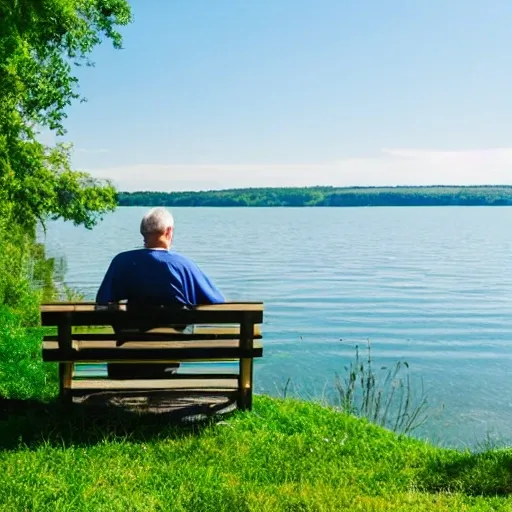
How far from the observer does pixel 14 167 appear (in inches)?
663

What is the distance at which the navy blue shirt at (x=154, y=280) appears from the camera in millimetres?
6523

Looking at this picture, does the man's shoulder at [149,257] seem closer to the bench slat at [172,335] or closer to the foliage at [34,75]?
the bench slat at [172,335]

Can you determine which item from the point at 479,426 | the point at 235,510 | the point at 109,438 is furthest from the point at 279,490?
the point at 479,426

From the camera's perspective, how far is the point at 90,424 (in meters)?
6.21

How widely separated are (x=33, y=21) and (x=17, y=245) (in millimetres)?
11668

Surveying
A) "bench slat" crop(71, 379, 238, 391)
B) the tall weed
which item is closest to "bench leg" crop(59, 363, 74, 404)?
"bench slat" crop(71, 379, 238, 391)

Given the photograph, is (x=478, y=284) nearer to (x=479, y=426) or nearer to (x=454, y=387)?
(x=454, y=387)

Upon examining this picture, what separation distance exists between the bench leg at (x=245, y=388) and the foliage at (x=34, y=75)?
618 cm

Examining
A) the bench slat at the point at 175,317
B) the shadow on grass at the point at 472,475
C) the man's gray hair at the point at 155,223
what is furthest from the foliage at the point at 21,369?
the shadow on grass at the point at 472,475

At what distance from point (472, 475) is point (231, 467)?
1.85 m

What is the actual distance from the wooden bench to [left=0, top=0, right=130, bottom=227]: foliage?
5.51 meters

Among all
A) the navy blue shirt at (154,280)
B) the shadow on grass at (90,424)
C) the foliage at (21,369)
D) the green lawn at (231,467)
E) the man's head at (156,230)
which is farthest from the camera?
the foliage at (21,369)

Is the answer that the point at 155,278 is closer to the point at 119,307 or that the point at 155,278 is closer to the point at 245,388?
the point at 119,307

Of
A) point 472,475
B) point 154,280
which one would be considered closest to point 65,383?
point 154,280
